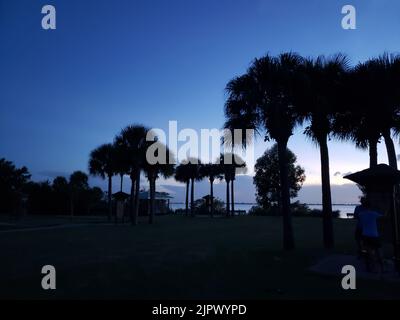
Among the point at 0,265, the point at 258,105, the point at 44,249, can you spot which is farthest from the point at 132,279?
the point at 258,105

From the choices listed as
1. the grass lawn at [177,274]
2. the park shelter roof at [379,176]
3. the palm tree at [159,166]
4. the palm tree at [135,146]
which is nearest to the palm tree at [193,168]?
the palm tree at [159,166]

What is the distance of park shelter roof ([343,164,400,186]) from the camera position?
33.0ft

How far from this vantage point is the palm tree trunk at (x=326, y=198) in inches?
574

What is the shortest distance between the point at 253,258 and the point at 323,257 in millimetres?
2095

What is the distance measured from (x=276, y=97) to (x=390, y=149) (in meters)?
5.93

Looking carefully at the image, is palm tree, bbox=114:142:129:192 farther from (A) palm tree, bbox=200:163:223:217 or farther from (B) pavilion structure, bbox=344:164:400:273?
(B) pavilion structure, bbox=344:164:400:273

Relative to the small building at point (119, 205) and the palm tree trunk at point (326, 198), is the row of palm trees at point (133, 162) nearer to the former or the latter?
the small building at point (119, 205)

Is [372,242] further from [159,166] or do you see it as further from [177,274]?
[159,166]

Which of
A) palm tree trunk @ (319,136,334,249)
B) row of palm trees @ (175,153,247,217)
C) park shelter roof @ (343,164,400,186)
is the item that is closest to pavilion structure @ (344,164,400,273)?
park shelter roof @ (343,164,400,186)

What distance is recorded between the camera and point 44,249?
1426 centimetres

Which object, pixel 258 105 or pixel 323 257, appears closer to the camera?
pixel 323 257

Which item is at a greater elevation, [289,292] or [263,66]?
[263,66]
